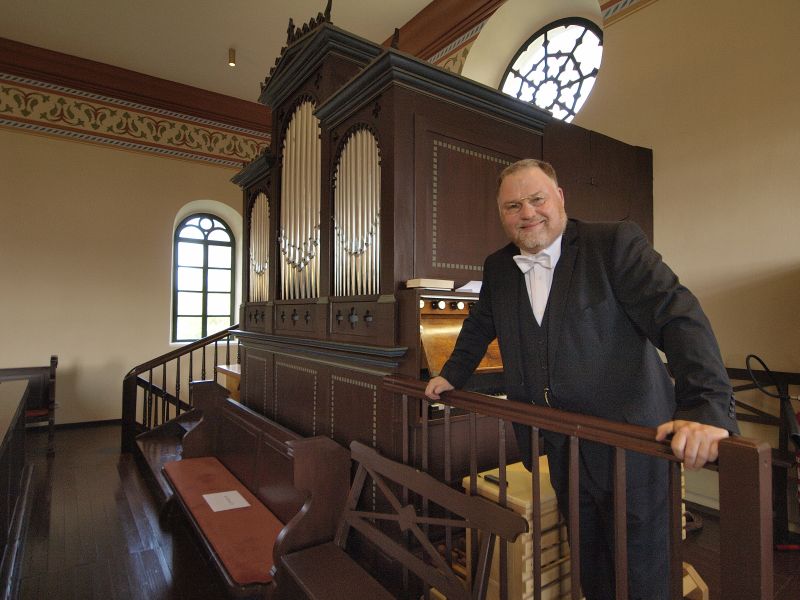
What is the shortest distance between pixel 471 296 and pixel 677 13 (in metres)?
2.91

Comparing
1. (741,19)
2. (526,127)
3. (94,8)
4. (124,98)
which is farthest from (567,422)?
(124,98)

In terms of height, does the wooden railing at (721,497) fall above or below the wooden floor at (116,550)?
above

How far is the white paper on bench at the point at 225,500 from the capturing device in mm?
3107

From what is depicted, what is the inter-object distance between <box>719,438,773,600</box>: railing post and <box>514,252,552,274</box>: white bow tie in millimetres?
821

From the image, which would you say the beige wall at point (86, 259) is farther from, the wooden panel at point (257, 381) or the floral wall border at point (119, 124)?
the wooden panel at point (257, 381)

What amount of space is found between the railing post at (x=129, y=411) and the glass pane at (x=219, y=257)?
305 centimetres

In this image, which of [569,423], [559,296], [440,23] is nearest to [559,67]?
[440,23]

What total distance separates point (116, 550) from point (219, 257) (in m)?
5.67

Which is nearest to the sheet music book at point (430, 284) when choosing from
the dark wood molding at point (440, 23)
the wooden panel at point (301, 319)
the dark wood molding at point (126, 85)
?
the wooden panel at point (301, 319)

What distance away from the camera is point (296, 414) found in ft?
11.6

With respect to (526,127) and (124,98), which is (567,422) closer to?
(526,127)

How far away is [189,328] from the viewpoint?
7.89m

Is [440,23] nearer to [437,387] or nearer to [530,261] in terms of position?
[530,261]

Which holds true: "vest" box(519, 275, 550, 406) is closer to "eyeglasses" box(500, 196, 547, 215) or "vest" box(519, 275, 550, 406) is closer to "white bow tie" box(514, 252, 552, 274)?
"white bow tie" box(514, 252, 552, 274)
